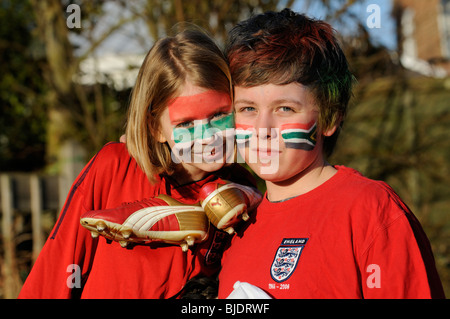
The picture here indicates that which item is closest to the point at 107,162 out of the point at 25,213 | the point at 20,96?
the point at 25,213

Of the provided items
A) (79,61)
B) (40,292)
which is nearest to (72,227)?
(40,292)

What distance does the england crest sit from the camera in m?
1.71

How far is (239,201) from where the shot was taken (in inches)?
76.8

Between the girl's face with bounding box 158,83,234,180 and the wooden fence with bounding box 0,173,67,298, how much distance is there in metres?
3.69

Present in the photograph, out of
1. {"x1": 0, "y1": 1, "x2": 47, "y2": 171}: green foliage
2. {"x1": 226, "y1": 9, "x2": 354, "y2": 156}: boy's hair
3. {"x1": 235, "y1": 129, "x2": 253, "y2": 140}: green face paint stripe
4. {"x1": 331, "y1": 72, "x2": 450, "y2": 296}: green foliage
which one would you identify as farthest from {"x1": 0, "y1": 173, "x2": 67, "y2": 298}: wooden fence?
{"x1": 226, "y1": 9, "x2": 354, "y2": 156}: boy's hair

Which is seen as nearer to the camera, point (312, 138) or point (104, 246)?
point (312, 138)

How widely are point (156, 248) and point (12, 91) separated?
21.2ft

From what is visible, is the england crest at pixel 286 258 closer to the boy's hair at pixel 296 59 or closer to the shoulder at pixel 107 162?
the boy's hair at pixel 296 59

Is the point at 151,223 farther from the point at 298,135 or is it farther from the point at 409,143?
the point at 409,143

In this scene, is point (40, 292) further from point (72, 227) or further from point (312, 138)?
point (312, 138)

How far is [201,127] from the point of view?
2119 millimetres

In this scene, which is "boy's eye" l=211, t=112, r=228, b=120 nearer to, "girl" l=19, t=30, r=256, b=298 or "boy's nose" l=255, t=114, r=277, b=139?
"girl" l=19, t=30, r=256, b=298

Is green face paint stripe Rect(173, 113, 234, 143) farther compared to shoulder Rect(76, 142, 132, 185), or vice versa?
shoulder Rect(76, 142, 132, 185)

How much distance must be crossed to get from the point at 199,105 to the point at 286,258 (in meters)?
0.74
